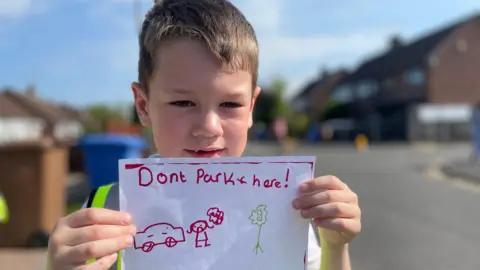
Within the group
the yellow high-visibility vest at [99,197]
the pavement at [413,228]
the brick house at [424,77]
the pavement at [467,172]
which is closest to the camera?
the yellow high-visibility vest at [99,197]

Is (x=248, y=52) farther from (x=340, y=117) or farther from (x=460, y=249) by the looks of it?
(x=340, y=117)

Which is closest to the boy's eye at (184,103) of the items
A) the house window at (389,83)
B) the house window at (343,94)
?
the house window at (389,83)

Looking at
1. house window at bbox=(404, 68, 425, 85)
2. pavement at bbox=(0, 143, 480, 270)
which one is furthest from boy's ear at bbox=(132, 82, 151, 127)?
house window at bbox=(404, 68, 425, 85)

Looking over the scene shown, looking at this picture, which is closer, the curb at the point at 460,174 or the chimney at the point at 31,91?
the curb at the point at 460,174

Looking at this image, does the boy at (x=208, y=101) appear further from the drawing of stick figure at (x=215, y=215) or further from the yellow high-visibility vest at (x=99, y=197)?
the drawing of stick figure at (x=215, y=215)

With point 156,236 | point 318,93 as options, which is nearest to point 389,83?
point 318,93

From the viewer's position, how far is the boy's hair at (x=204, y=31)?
4.50ft

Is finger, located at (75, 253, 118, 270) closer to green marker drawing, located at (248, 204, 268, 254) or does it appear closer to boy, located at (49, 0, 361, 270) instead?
boy, located at (49, 0, 361, 270)

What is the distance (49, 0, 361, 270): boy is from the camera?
133cm

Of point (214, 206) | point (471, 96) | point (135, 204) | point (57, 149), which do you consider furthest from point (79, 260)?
point (471, 96)

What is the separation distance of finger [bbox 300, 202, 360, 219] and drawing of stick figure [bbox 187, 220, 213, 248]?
25 centimetres

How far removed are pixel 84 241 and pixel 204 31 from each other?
1.89 ft

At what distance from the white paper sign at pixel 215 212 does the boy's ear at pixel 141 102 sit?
0.26 m

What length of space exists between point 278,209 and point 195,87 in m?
0.37
